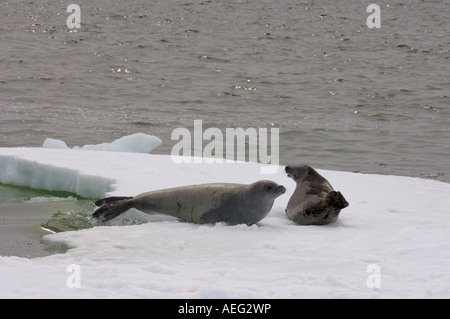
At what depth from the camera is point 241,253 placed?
4.57 m

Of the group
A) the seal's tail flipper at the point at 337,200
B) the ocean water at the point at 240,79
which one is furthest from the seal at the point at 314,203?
the ocean water at the point at 240,79

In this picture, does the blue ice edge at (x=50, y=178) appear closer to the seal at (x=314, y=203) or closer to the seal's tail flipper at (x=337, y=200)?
the seal at (x=314, y=203)

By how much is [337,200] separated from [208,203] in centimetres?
88

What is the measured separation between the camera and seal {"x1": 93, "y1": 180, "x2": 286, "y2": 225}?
5.32 meters

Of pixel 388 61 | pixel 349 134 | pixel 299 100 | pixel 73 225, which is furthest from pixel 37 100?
pixel 73 225

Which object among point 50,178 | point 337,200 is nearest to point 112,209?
point 337,200

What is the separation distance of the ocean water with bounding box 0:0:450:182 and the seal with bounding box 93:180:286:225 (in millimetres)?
5803

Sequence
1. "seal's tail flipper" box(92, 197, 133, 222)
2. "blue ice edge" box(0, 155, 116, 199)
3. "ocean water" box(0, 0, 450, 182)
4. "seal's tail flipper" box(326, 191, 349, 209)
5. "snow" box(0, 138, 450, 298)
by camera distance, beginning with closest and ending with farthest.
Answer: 1. "snow" box(0, 138, 450, 298)
2. "seal's tail flipper" box(326, 191, 349, 209)
3. "seal's tail flipper" box(92, 197, 133, 222)
4. "blue ice edge" box(0, 155, 116, 199)
5. "ocean water" box(0, 0, 450, 182)

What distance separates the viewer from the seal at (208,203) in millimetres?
5324

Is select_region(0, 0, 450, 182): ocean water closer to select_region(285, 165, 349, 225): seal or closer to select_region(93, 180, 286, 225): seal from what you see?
select_region(285, 165, 349, 225): seal

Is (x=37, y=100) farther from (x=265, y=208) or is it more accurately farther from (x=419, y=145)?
(x=265, y=208)

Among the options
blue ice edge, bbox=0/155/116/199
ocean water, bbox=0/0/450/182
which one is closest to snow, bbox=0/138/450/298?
blue ice edge, bbox=0/155/116/199

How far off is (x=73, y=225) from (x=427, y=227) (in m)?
2.44

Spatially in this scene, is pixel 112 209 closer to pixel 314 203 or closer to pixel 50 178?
pixel 314 203
